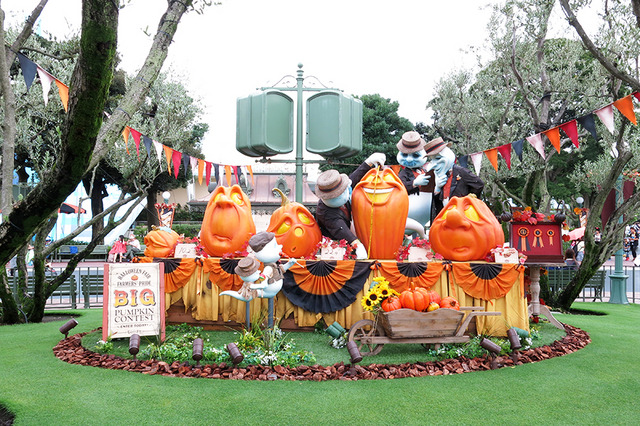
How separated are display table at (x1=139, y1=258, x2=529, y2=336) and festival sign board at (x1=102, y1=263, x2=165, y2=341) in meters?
0.75

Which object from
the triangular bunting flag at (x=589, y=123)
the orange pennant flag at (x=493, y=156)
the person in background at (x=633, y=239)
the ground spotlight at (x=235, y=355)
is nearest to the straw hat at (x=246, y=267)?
the ground spotlight at (x=235, y=355)

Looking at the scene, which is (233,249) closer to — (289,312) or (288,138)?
(289,312)

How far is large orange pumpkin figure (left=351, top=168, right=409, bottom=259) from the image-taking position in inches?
275

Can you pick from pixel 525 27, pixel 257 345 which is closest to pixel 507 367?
pixel 257 345

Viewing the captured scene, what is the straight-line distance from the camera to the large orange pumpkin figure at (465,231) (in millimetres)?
6727

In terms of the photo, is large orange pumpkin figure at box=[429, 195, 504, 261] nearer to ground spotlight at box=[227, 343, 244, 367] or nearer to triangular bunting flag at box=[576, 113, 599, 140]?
triangular bunting flag at box=[576, 113, 599, 140]

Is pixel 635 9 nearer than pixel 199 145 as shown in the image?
Yes

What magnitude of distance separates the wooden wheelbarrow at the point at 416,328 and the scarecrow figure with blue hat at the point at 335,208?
143 centimetres

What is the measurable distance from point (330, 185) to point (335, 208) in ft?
1.36

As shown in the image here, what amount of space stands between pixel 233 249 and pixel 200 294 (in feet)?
2.53

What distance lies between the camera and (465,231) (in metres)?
6.73

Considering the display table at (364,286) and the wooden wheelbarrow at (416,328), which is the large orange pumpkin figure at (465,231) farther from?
the wooden wheelbarrow at (416,328)

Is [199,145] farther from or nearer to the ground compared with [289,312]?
farther from the ground

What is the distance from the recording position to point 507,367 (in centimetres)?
558
